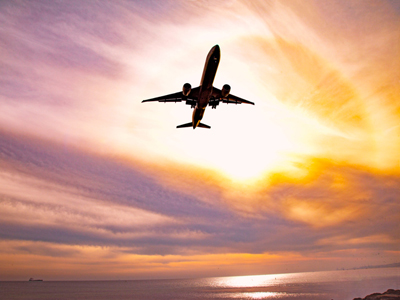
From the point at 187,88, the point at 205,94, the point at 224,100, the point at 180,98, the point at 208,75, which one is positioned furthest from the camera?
the point at 224,100

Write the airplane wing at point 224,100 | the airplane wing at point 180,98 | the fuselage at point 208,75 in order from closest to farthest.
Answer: the fuselage at point 208,75
the airplane wing at point 180,98
the airplane wing at point 224,100

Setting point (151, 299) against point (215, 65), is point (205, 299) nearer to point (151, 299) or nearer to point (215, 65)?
point (151, 299)

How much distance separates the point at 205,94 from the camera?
39.3 meters

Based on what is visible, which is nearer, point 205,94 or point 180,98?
point 205,94

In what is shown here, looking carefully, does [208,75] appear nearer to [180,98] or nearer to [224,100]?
[180,98]

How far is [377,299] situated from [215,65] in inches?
2877

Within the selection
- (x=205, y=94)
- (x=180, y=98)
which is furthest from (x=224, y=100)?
(x=205, y=94)

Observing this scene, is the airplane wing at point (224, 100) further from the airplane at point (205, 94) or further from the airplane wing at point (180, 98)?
the airplane wing at point (180, 98)

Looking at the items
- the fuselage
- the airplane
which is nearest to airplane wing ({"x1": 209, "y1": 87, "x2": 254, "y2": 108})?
the airplane

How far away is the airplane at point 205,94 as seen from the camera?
115ft

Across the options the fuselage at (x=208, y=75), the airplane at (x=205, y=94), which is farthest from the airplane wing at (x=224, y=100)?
the fuselage at (x=208, y=75)

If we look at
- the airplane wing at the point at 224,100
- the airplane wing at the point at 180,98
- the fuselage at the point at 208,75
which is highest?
the airplane wing at the point at 224,100

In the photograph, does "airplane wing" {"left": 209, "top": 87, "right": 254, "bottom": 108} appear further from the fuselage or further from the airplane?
the fuselage

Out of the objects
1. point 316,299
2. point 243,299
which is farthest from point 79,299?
point 316,299
